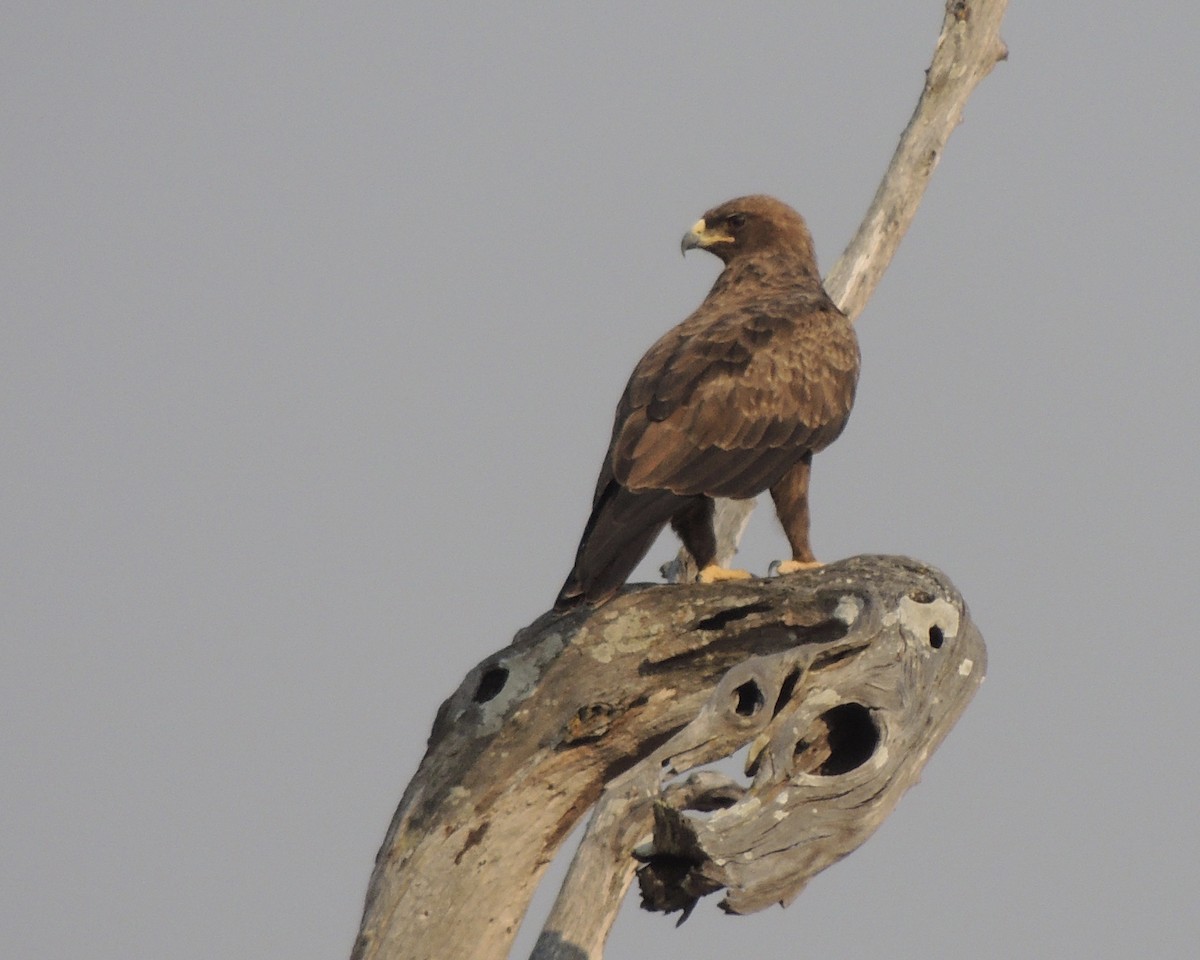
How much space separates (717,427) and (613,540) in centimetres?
94

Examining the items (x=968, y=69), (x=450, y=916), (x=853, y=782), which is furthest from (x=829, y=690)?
(x=968, y=69)

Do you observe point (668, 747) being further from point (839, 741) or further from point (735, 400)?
point (735, 400)

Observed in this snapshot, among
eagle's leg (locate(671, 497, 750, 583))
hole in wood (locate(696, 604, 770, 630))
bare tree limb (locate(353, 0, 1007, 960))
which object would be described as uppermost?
eagle's leg (locate(671, 497, 750, 583))

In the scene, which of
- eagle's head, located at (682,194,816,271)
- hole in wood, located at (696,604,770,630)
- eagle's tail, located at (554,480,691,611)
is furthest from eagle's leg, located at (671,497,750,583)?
eagle's head, located at (682,194,816,271)

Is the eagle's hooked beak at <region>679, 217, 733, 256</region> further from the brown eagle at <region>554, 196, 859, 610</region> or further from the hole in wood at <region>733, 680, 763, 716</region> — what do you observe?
the hole in wood at <region>733, 680, 763, 716</region>

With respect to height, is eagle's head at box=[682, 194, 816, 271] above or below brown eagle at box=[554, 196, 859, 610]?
above

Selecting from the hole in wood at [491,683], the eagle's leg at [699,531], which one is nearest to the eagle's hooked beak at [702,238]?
the eagle's leg at [699,531]

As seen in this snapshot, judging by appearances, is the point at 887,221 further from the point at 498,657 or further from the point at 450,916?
the point at 450,916

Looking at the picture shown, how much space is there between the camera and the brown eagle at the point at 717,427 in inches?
298

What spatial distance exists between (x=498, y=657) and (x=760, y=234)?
3617mm

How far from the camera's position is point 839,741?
22.8 feet

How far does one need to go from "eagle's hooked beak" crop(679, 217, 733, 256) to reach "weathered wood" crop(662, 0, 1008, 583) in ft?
5.37

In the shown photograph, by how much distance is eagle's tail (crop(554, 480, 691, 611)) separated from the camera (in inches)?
287

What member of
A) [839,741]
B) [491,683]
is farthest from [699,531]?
[839,741]
